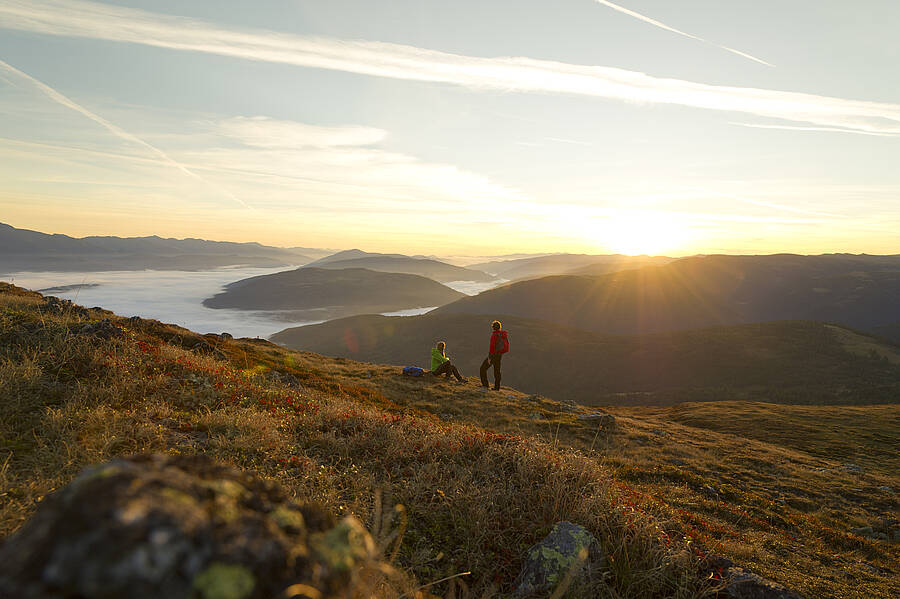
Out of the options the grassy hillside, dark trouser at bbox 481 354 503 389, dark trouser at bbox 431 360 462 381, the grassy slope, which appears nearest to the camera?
the grassy slope

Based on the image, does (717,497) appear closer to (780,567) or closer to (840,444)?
(780,567)

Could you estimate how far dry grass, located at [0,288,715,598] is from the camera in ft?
13.3

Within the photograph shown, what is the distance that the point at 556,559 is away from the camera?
3.97 m

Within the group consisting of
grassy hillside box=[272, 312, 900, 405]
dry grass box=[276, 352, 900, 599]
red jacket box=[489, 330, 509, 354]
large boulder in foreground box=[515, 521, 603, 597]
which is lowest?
grassy hillside box=[272, 312, 900, 405]

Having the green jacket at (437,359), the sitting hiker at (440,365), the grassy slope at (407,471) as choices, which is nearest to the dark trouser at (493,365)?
the sitting hiker at (440,365)

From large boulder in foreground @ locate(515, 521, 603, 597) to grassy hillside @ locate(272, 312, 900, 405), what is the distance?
71.0 metres

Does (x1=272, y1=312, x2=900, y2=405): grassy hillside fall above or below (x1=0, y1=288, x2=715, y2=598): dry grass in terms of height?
below

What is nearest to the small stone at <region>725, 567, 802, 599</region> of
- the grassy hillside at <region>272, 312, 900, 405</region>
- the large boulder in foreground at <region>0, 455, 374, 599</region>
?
the large boulder in foreground at <region>0, 455, 374, 599</region>

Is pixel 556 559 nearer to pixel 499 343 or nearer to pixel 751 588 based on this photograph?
pixel 751 588

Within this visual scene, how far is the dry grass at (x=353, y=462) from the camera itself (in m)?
4.04

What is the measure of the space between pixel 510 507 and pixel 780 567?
4.46 metres

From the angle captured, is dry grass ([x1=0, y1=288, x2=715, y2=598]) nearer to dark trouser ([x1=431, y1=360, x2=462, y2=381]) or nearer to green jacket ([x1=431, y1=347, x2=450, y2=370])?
green jacket ([x1=431, y1=347, x2=450, y2=370])

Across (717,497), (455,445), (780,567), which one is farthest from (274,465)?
(717,497)

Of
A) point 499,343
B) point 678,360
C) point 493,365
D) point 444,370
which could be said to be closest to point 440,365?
point 444,370
